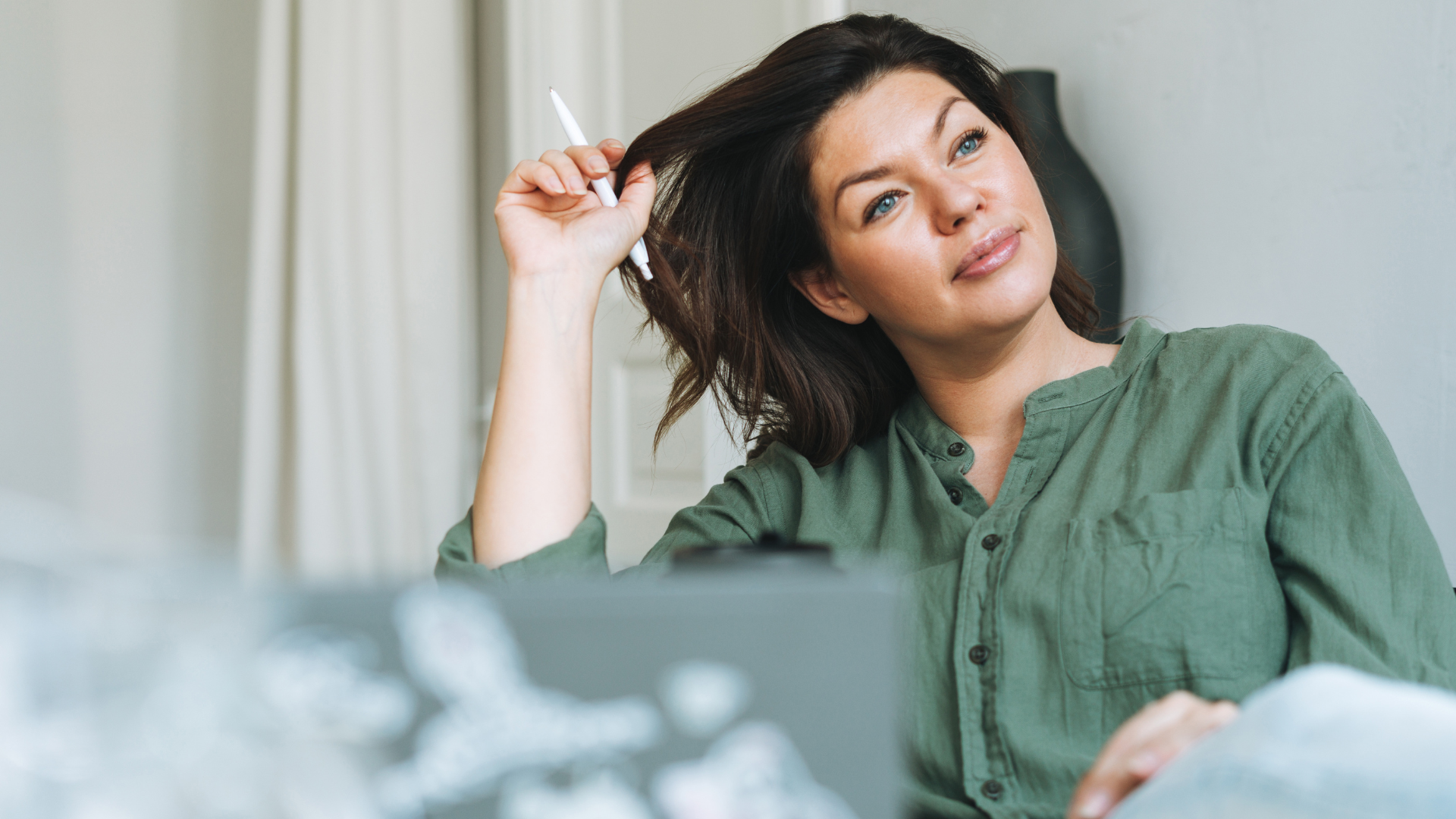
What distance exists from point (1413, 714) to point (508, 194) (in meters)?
0.87

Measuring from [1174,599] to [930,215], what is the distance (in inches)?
16.5

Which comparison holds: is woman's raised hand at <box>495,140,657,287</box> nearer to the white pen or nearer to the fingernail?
the white pen

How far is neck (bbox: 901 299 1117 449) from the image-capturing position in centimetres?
103

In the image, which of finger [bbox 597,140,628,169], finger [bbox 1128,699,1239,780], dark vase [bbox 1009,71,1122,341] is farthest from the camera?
dark vase [bbox 1009,71,1122,341]

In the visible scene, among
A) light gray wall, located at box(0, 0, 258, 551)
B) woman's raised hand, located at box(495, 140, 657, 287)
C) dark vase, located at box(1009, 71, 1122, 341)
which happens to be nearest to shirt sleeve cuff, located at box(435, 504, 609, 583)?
woman's raised hand, located at box(495, 140, 657, 287)

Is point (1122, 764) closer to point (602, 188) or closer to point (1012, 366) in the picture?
point (1012, 366)

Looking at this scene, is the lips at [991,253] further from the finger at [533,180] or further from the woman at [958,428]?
the finger at [533,180]

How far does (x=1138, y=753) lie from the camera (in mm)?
437

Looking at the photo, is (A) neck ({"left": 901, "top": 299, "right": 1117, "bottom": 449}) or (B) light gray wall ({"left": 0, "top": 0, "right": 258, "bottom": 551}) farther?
(B) light gray wall ({"left": 0, "top": 0, "right": 258, "bottom": 551})

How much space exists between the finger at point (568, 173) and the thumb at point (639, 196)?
4 centimetres

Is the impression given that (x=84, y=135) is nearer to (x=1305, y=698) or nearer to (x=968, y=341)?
(x=968, y=341)

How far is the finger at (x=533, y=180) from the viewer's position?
1.02 m

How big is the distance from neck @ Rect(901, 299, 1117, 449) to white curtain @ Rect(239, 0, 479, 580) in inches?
57.2

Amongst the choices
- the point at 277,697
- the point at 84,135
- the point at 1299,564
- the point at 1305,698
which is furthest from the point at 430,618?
the point at 84,135
